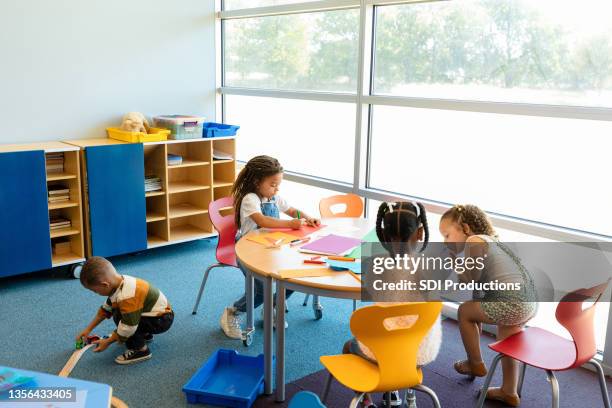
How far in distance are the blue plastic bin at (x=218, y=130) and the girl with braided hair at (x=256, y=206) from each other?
1.76 meters

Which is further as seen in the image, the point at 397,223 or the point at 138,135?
the point at 138,135

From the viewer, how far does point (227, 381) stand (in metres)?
3.13

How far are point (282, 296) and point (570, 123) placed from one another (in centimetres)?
198

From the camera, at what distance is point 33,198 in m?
4.39

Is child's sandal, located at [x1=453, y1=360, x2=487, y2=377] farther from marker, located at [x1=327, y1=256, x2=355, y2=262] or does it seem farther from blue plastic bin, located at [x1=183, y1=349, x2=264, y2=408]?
blue plastic bin, located at [x1=183, y1=349, x2=264, y2=408]

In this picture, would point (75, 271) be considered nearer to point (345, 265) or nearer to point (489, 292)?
point (345, 265)

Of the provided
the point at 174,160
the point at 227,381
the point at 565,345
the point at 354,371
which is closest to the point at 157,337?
the point at 227,381

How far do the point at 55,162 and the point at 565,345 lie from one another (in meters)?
3.83

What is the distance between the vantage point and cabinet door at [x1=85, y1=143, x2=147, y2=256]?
471 cm

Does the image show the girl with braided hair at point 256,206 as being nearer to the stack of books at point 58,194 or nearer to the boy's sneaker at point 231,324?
the boy's sneaker at point 231,324

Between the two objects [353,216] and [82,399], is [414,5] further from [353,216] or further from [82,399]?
[82,399]

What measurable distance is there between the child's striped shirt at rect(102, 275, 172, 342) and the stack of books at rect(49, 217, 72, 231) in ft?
5.46

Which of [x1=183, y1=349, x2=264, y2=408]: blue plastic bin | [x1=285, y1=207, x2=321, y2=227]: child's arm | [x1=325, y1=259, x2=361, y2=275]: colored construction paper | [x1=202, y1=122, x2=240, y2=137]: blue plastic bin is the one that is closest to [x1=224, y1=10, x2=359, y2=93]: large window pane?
[x1=202, y1=122, x2=240, y2=137]: blue plastic bin

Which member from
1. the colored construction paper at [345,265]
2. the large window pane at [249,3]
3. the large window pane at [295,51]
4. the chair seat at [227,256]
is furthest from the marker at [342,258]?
the large window pane at [249,3]
